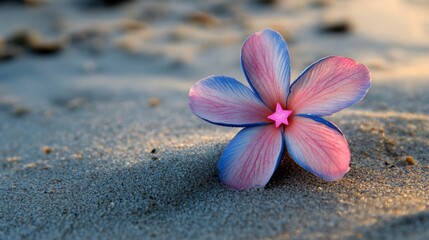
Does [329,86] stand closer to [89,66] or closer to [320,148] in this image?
[320,148]

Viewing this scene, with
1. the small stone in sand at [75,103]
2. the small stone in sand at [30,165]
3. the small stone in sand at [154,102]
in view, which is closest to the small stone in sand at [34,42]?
the small stone in sand at [75,103]

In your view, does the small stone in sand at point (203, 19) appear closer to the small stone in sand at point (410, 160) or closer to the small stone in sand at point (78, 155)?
the small stone in sand at point (78, 155)

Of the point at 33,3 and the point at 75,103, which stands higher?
the point at 33,3

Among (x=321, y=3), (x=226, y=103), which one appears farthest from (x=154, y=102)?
(x=321, y=3)

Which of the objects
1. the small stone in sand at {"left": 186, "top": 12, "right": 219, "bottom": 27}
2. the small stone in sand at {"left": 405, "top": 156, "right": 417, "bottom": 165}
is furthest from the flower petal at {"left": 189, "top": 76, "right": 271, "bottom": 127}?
the small stone in sand at {"left": 186, "top": 12, "right": 219, "bottom": 27}

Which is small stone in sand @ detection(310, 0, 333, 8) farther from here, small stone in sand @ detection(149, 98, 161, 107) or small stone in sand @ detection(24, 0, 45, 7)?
small stone in sand @ detection(24, 0, 45, 7)

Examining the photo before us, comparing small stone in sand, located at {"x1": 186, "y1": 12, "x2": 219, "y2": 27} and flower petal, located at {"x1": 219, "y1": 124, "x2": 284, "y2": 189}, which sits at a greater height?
flower petal, located at {"x1": 219, "y1": 124, "x2": 284, "y2": 189}
